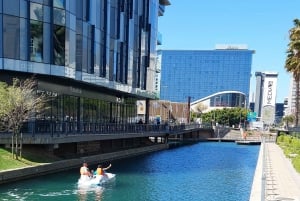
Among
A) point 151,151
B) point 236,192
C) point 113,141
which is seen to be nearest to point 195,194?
point 236,192

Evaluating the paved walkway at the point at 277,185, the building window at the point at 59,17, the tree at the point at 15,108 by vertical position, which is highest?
the building window at the point at 59,17

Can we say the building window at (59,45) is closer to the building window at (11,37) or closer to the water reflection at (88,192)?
the building window at (11,37)

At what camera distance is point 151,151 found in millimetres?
56312

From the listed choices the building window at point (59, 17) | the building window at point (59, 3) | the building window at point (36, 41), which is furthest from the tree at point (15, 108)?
the building window at point (59, 3)

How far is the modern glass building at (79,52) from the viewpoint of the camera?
117 ft

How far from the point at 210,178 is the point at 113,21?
88.4ft

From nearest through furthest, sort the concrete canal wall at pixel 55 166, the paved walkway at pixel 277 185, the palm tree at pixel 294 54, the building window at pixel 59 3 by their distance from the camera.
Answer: the paved walkway at pixel 277 185, the concrete canal wall at pixel 55 166, the building window at pixel 59 3, the palm tree at pixel 294 54

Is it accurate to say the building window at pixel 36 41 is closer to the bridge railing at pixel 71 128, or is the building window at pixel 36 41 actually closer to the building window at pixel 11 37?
the building window at pixel 11 37

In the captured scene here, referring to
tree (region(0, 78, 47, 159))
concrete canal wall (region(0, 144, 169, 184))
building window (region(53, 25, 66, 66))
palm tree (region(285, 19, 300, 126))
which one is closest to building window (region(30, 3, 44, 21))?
building window (region(53, 25, 66, 66))

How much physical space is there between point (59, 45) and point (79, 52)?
403 centimetres

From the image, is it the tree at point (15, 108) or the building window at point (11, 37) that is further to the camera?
the building window at point (11, 37)

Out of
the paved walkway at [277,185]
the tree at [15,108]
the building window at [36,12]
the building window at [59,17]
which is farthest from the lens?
the building window at [59,17]

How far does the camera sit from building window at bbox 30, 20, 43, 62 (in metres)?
36.4

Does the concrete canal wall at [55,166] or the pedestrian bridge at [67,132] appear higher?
the pedestrian bridge at [67,132]
